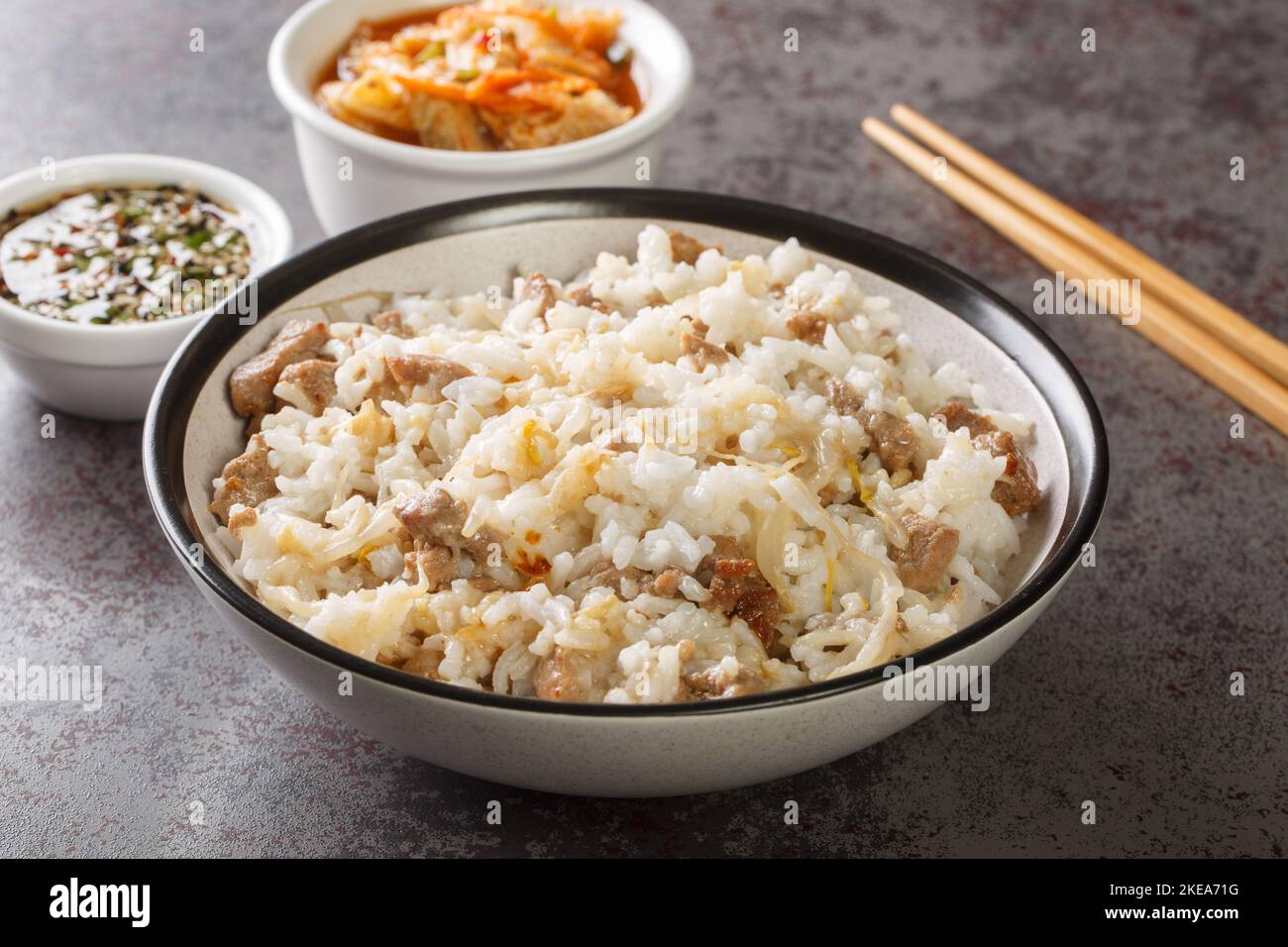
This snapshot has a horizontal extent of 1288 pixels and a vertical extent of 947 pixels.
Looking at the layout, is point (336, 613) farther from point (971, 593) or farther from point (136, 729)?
point (971, 593)

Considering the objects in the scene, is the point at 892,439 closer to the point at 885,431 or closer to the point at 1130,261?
the point at 885,431

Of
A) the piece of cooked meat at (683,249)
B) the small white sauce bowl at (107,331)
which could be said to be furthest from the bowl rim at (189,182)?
the piece of cooked meat at (683,249)

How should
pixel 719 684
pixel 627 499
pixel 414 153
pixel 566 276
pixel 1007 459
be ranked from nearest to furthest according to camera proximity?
pixel 719 684, pixel 627 499, pixel 1007 459, pixel 566 276, pixel 414 153

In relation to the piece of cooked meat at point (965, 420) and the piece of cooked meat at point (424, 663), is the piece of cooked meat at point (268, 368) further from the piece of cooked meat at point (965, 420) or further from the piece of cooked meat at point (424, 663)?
the piece of cooked meat at point (965, 420)

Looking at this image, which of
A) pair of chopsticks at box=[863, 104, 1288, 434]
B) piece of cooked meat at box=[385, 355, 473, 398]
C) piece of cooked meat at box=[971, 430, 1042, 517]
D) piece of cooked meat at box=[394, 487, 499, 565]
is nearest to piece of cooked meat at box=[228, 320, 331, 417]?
piece of cooked meat at box=[385, 355, 473, 398]

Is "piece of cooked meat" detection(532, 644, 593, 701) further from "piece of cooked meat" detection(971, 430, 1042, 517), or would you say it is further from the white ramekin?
the white ramekin

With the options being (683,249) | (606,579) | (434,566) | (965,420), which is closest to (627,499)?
(606,579)

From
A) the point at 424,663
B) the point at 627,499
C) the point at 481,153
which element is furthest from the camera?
the point at 481,153

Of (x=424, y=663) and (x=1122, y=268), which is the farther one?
(x=1122, y=268)
